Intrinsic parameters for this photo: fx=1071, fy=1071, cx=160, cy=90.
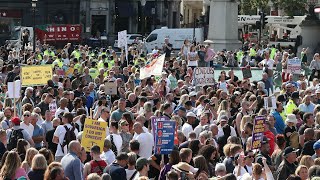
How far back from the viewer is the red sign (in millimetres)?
62594

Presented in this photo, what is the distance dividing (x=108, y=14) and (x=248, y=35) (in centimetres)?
1066

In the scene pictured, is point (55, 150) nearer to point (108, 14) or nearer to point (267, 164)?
point (267, 164)

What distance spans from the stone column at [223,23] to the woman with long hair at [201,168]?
3576 centimetres

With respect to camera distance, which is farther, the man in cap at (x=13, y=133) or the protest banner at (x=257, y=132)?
the man in cap at (x=13, y=133)

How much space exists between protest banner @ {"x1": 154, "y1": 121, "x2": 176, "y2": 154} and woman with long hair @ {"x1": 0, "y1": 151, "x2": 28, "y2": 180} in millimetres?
2704

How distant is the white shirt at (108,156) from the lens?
50.8 feet

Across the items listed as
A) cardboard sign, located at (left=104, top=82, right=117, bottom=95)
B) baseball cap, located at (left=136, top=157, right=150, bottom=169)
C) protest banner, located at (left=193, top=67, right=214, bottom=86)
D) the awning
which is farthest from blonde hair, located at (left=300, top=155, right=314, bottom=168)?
the awning

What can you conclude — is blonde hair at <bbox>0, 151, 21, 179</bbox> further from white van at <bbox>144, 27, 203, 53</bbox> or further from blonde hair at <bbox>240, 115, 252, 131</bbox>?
white van at <bbox>144, 27, 203, 53</bbox>

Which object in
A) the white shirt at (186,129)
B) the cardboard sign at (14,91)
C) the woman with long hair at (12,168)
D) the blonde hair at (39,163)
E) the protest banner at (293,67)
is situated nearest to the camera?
the woman with long hair at (12,168)

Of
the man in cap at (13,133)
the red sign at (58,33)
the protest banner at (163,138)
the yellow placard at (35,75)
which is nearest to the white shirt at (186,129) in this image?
the protest banner at (163,138)

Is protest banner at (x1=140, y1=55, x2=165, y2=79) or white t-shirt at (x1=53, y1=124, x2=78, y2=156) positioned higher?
protest banner at (x1=140, y1=55, x2=165, y2=79)

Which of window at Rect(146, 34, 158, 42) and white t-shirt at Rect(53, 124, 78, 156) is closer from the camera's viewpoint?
white t-shirt at Rect(53, 124, 78, 156)

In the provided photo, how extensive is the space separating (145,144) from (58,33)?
47326 mm

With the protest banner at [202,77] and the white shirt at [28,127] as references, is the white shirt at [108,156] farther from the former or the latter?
the protest banner at [202,77]
